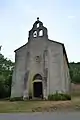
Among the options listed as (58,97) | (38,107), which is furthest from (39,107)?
(58,97)

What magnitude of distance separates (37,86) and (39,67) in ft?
9.70

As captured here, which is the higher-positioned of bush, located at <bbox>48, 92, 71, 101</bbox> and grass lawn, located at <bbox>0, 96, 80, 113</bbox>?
bush, located at <bbox>48, 92, 71, 101</bbox>

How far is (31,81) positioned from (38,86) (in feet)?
4.37

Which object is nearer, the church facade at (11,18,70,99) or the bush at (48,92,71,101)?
the bush at (48,92,71,101)

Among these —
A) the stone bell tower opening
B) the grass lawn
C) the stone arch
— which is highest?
the stone bell tower opening

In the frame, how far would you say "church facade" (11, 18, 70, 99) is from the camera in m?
34.5

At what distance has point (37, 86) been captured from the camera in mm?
36844

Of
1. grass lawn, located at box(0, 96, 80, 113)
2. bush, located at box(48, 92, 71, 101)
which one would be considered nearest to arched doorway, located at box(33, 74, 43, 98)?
bush, located at box(48, 92, 71, 101)

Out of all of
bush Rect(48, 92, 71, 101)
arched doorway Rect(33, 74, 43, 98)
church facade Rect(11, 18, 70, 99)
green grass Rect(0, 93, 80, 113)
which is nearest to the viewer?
green grass Rect(0, 93, 80, 113)

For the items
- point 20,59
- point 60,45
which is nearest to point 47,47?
point 60,45

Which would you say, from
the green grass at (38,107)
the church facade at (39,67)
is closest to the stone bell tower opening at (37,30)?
the church facade at (39,67)

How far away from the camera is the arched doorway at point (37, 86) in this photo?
118 ft

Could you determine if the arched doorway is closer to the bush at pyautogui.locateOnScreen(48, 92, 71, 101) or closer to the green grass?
the bush at pyautogui.locateOnScreen(48, 92, 71, 101)

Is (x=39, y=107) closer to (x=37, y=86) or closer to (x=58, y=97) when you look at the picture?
(x=58, y=97)
